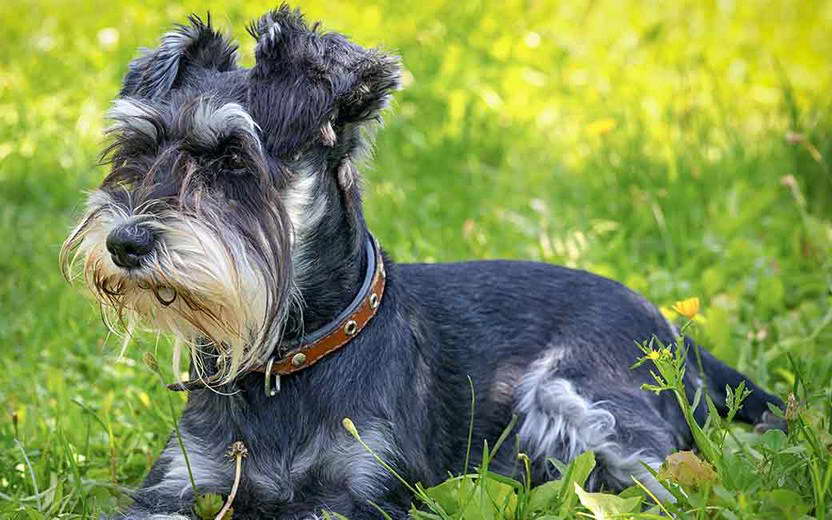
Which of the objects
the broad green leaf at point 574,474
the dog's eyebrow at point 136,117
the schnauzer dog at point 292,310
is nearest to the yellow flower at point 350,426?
the schnauzer dog at point 292,310

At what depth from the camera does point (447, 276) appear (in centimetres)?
403

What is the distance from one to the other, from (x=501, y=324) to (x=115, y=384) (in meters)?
1.68

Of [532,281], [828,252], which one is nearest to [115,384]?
[532,281]

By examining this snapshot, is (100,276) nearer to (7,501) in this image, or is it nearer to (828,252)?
(7,501)

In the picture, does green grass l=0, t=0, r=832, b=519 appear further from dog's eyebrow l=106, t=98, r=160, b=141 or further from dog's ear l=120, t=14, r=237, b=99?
dog's eyebrow l=106, t=98, r=160, b=141

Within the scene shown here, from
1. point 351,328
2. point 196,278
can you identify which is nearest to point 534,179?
point 351,328

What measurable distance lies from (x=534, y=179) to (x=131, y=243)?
12.9ft

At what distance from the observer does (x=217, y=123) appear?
117 inches

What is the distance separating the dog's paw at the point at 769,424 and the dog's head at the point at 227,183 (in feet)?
5.79

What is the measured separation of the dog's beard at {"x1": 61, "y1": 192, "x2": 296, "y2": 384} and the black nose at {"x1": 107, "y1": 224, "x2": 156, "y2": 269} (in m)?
0.02

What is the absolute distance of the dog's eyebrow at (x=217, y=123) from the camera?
298 cm

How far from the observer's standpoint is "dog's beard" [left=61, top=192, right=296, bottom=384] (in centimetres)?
285

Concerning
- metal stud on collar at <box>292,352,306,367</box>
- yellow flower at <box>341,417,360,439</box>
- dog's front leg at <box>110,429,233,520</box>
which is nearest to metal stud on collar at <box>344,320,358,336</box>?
metal stud on collar at <box>292,352,306,367</box>

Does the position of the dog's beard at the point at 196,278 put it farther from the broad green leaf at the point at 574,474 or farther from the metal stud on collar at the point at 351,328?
the broad green leaf at the point at 574,474
